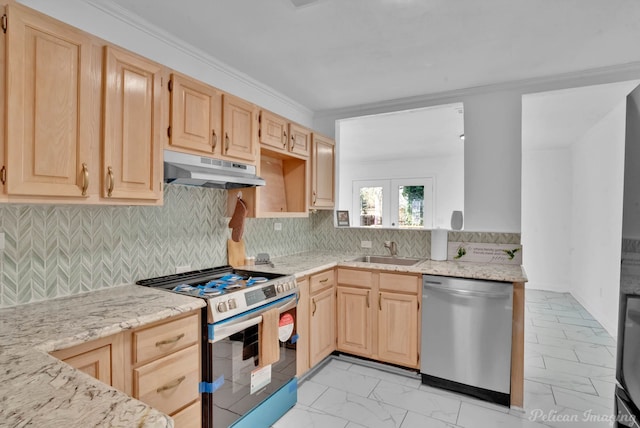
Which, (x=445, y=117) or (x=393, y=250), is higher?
(x=445, y=117)

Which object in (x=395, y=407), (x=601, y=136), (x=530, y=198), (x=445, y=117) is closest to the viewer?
(x=395, y=407)

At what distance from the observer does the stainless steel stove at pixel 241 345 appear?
1784 mm

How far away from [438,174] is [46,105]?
7328 mm

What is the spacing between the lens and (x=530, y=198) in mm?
5820

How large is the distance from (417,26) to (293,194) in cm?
176

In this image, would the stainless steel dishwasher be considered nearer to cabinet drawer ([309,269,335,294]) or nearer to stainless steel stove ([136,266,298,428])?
cabinet drawer ([309,269,335,294])

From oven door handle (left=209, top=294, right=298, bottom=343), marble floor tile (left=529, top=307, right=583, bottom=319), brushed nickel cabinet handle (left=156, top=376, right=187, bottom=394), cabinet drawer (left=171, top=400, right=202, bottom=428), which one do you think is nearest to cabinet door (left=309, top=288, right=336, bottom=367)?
oven door handle (left=209, top=294, right=298, bottom=343)

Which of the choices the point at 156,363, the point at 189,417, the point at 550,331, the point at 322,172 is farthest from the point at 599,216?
the point at 156,363

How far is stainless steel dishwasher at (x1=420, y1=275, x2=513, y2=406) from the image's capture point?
2.41m

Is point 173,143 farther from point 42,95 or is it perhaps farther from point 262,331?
point 262,331

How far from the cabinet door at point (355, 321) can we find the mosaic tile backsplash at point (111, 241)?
88 centimetres

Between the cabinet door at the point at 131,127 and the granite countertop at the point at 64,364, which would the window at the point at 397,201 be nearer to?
the cabinet door at the point at 131,127

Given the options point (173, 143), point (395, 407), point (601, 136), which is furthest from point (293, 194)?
point (601, 136)

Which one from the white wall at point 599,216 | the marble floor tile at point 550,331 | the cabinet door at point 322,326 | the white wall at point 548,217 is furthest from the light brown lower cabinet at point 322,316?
the white wall at point 548,217
